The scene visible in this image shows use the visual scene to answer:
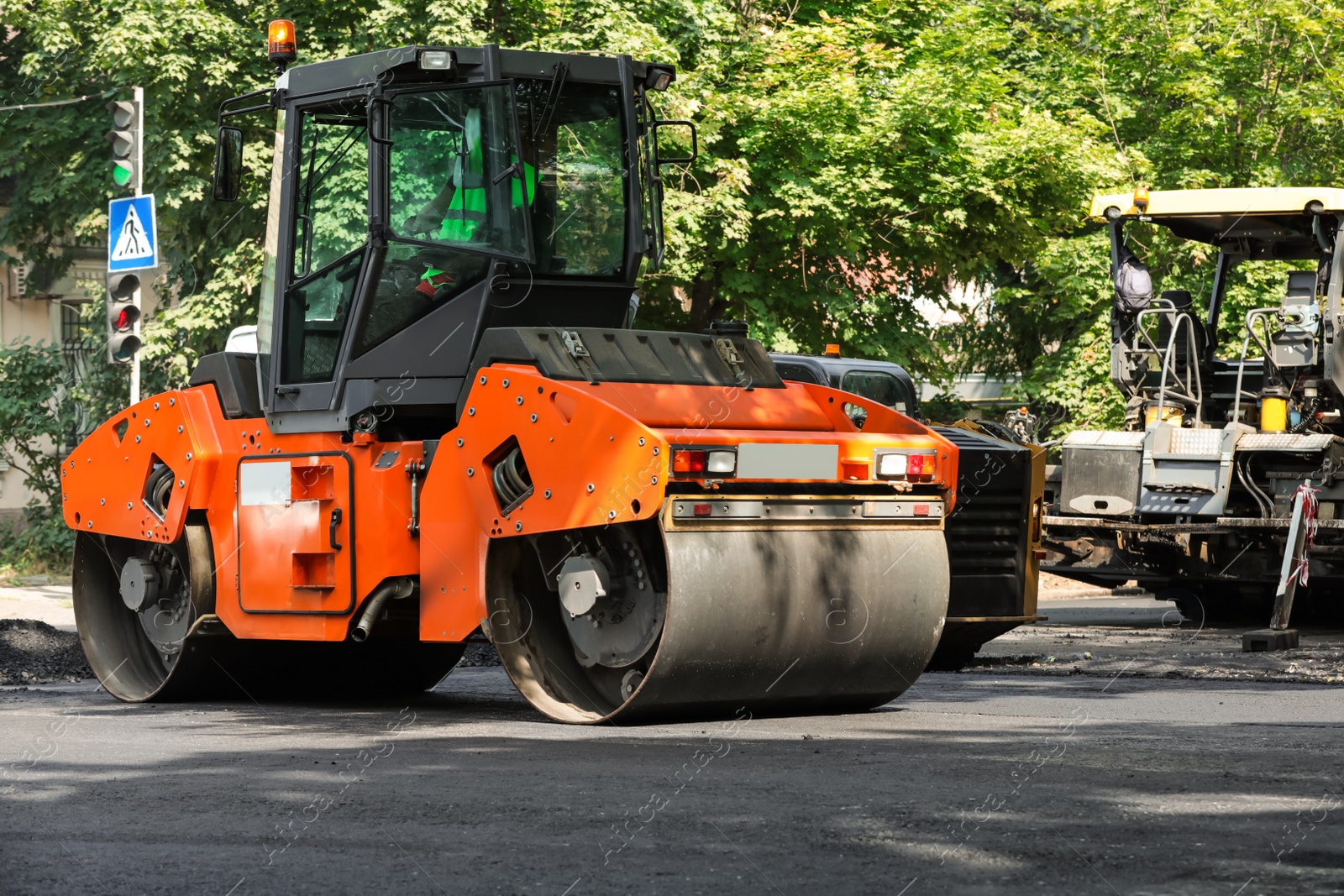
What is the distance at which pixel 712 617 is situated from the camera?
766 centimetres

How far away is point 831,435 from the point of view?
27.1 ft

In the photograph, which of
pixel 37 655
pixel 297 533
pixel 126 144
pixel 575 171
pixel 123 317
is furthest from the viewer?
pixel 126 144

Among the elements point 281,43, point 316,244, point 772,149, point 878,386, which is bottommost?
point 878,386

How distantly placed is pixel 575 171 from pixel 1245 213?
28.0 ft

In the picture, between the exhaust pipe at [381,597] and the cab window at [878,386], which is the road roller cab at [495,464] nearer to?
the exhaust pipe at [381,597]

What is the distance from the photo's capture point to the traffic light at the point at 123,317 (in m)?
15.4

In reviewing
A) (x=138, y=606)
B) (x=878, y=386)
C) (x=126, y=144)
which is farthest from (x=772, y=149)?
(x=138, y=606)

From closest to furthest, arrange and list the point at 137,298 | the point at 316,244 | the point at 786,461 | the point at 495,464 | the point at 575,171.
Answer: the point at 786,461, the point at 495,464, the point at 575,171, the point at 316,244, the point at 137,298

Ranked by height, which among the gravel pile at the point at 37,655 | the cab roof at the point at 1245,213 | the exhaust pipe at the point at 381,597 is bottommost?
the gravel pile at the point at 37,655

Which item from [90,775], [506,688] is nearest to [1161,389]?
[506,688]

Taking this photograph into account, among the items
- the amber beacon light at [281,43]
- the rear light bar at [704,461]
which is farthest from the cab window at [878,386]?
the rear light bar at [704,461]

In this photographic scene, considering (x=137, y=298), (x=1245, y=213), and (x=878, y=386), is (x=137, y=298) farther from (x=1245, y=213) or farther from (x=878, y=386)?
(x=1245, y=213)

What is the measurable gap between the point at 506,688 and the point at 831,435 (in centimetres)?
322

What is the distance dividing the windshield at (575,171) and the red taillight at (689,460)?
1759 millimetres
